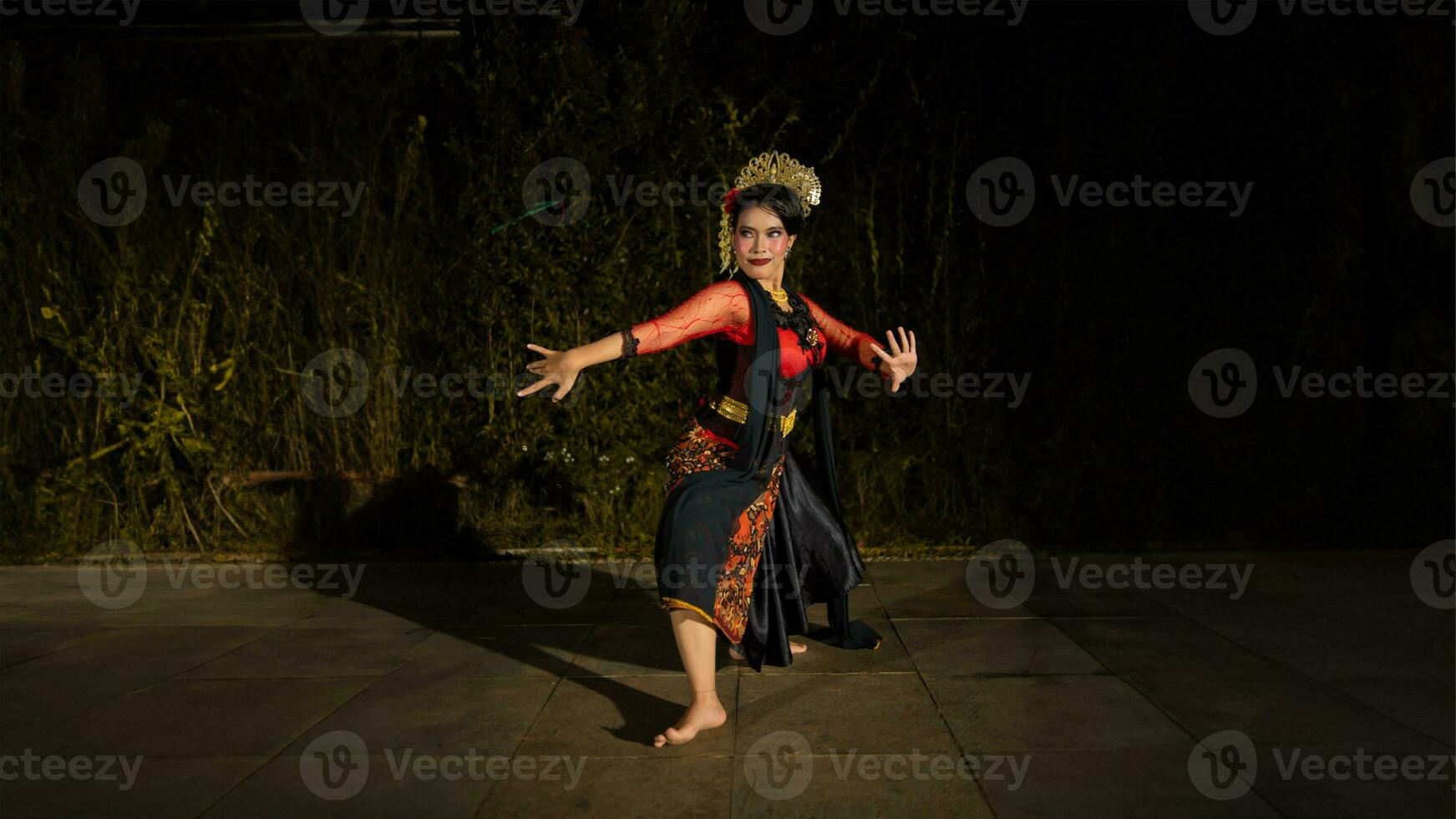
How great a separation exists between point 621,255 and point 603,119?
0.80 m

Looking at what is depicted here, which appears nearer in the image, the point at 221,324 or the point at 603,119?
the point at 603,119

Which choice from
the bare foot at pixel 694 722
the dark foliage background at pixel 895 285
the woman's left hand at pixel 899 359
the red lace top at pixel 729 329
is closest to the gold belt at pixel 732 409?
the red lace top at pixel 729 329

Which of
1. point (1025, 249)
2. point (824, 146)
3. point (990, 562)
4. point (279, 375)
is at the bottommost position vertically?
point (990, 562)

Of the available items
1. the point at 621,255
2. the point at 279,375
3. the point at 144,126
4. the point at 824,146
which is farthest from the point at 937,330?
the point at 144,126

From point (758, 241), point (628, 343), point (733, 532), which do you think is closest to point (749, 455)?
point (733, 532)

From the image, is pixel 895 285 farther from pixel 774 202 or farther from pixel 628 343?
pixel 628 343

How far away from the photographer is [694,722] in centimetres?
353

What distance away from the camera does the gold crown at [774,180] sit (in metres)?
3.98

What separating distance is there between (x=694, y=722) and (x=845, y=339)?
1.58 meters

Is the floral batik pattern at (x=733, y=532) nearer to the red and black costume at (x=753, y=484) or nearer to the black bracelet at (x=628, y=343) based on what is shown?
the red and black costume at (x=753, y=484)

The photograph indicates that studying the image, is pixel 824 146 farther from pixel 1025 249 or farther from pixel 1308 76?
pixel 1308 76

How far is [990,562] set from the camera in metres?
6.30

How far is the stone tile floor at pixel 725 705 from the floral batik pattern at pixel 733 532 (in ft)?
1.19

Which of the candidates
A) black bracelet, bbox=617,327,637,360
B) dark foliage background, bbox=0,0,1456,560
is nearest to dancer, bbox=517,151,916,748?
black bracelet, bbox=617,327,637,360
